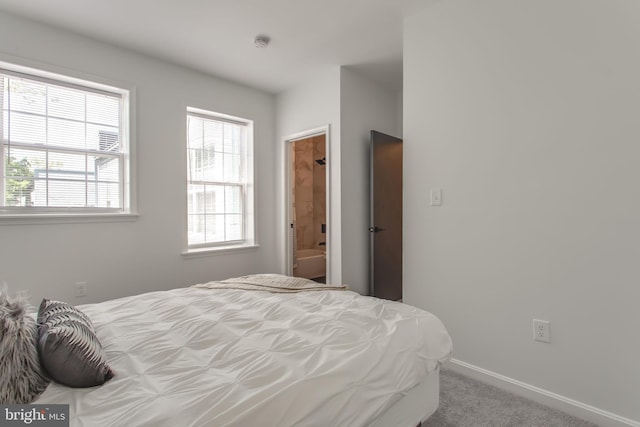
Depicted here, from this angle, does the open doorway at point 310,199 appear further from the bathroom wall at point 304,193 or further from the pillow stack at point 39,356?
the pillow stack at point 39,356

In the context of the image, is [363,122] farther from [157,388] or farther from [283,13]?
[157,388]

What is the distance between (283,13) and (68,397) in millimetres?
2711

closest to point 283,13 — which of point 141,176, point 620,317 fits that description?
point 141,176

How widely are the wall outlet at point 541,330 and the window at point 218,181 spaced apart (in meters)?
3.11

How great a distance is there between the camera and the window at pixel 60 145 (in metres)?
2.61

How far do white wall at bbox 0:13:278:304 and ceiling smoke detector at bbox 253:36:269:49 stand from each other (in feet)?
3.29

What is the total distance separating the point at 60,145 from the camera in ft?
9.23

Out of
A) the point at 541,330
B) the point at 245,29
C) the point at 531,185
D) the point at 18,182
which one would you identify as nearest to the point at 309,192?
the point at 245,29

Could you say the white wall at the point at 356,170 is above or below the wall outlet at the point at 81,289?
above

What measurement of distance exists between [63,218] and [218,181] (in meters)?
1.59

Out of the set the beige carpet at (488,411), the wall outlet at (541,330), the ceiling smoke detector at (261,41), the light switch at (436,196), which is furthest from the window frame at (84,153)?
the wall outlet at (541,330)

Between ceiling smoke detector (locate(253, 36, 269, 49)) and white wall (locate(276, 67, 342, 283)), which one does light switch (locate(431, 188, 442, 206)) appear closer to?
white wall (locate(276, 67, 342, 283))

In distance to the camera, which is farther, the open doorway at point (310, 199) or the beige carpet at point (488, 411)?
the open doorway at point (310, 199)

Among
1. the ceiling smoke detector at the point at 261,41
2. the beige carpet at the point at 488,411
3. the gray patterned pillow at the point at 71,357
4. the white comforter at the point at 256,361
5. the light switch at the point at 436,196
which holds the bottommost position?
the beige carpet at the point at 488,411
